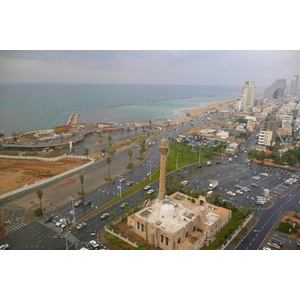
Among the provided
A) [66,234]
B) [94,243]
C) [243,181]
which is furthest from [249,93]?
[66,234]

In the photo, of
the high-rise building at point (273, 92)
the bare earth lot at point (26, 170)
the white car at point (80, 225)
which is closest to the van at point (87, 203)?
the white car at point (80, 225)

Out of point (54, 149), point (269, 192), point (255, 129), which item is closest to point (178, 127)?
point (255, 129)

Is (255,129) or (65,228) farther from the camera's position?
(255,129)

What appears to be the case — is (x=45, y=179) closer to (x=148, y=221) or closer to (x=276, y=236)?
(x=148, y=221)

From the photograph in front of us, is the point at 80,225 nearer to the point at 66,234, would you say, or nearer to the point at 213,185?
the point at 66,234

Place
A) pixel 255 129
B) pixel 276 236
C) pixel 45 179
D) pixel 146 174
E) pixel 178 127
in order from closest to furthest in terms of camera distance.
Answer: pixel 276 236 → pixel 45 179 → pixel 146 174 → pixel 255 129 → pixel 178 127

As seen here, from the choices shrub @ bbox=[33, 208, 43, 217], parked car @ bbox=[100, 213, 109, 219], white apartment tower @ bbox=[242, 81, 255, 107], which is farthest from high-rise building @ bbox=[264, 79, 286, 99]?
shrub @ bbox=[33, 208, 43, 217]

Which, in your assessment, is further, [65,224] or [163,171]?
[163,171]
